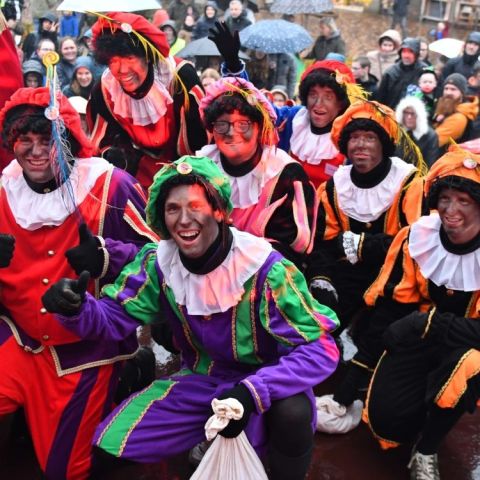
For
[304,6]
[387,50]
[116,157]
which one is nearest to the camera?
[116,157]

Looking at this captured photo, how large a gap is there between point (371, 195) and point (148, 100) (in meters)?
1.40

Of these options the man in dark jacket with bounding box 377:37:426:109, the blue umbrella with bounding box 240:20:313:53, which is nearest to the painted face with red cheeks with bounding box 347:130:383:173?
the man in dark jacket with bounding box 377:37:426:109

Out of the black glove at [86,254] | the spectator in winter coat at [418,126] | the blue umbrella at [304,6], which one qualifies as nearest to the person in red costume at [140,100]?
the black glove at [86,254]

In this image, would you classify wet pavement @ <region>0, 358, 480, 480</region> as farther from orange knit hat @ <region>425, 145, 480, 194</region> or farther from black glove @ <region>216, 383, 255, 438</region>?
orange knit hat @ <region>425, 145, 480, 194</region>

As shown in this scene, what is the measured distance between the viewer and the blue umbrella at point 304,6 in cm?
1062

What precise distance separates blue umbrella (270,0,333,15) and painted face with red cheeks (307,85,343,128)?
258 inches

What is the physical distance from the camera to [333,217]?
4012 mm

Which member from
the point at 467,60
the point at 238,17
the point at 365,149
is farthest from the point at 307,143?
the point at 238,17

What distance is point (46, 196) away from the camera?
2.98m

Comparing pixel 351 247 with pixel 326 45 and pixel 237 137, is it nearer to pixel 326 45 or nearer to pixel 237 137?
pixel 237 137

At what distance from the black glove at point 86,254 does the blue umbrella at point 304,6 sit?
28.0ft

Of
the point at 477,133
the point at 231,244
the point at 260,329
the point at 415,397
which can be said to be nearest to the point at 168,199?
the point at 231,244

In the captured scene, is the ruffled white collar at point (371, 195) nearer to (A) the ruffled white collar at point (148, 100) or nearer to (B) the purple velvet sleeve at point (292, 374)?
(A) the ruffled white collar at point (148, 100)

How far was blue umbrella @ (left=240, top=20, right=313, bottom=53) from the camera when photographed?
8.81 meters
